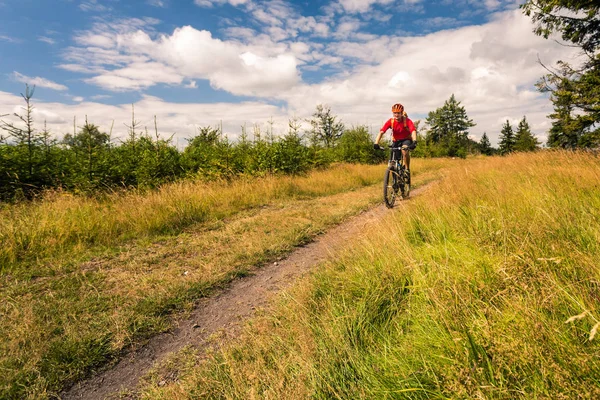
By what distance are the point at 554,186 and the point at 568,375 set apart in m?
4.81

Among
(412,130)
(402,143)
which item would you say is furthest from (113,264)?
(412,130)

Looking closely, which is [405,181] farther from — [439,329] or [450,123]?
[450,123]

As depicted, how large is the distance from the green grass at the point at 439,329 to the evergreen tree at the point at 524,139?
66.8 meters

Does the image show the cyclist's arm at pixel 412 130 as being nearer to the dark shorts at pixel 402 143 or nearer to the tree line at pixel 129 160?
the dark shorts at pixel 402 143

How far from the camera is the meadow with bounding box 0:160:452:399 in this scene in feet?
8.01

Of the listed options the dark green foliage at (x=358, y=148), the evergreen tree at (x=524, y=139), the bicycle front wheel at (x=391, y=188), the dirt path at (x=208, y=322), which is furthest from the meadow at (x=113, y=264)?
the evergreen tree at (x=524, y=139)

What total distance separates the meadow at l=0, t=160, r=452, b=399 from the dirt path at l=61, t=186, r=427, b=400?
0.13 meters

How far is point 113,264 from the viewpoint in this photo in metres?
4.32

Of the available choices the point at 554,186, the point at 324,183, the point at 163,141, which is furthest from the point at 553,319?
the point at 163,141

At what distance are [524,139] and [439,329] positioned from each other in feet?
249

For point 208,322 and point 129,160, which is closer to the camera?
point 208,322

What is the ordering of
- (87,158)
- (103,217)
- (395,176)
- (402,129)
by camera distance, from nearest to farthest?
(103,217) → (395,176) → (402,129) → (87,158)

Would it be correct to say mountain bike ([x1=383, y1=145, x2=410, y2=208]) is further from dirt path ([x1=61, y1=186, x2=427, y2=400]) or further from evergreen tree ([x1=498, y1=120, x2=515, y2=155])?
evergreen tree ([x1=498, y1=120, x2=515, y2=155])

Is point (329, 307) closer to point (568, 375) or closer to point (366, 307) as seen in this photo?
point (366, 307)
